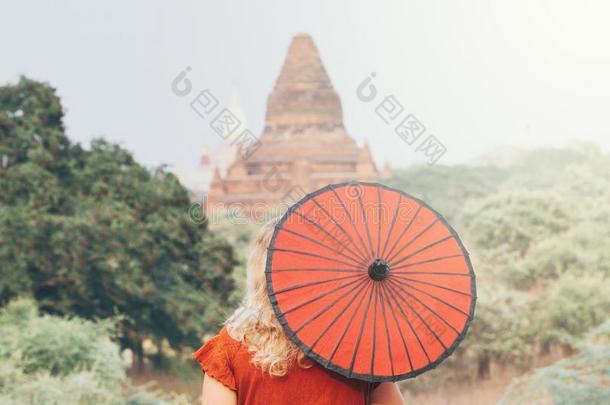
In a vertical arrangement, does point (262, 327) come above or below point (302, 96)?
below

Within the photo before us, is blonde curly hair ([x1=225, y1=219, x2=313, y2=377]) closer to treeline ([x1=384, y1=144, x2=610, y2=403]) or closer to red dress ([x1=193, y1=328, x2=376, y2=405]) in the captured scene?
red dress ([x1=193, y1=328, x2=376, y2=405])

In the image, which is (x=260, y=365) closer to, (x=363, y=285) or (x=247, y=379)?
(x=247, y=379)

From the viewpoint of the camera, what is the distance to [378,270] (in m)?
2.19

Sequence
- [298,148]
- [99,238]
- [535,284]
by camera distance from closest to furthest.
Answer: [99,238]
[535,284]
[298,148]

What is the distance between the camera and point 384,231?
7.29 feet

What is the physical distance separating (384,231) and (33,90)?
46.8 ft

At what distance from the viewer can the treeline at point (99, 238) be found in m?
14.7

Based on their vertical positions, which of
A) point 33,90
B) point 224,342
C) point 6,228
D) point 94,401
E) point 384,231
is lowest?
point 94,401

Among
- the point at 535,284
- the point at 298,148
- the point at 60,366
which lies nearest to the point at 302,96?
the point at 298,148

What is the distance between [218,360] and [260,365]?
0.09 meters

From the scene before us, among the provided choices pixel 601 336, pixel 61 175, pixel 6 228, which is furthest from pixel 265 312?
pixel 61 175

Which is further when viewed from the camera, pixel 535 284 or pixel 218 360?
pixel 535 284

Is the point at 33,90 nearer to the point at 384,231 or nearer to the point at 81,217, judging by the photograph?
the point at 81,217

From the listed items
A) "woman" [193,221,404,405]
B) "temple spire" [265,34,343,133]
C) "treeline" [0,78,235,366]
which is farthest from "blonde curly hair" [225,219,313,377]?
"temple spire" [265,34,343,133]
